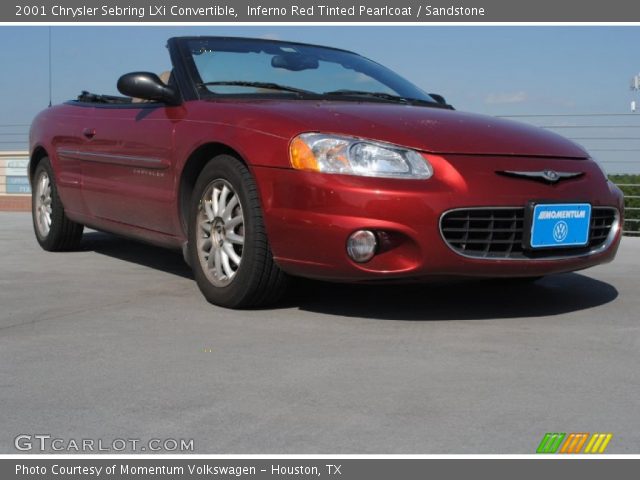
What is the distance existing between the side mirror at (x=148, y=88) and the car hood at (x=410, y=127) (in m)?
0.48

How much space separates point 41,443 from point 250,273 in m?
1.82

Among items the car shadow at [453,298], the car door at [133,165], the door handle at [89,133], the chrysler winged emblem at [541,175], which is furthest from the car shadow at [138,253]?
the chrysler winged emblem at [541,175]

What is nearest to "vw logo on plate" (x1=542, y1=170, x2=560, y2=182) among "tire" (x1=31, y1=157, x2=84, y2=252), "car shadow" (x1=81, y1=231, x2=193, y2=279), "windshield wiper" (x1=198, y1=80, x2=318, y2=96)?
"windshield wiper" (x1=198, y1=80, x2=318, y2=96)

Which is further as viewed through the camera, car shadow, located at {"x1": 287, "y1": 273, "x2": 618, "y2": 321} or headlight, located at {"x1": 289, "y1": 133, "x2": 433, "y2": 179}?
car shadow, located at {"x1": 287, "y1": 273, "x2": 618, "y2": 321}

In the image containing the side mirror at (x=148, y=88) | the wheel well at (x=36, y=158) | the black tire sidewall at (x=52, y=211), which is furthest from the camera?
the wheel well at (x=36, y=158)

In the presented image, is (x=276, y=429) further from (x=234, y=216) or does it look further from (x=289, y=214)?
(x=234, y=216)

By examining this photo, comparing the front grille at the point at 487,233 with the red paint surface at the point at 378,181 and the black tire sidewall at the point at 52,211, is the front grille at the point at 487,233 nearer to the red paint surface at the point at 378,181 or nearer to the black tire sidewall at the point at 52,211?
the red paint surface at the point at 378,181

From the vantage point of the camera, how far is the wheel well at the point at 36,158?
22.2 feet

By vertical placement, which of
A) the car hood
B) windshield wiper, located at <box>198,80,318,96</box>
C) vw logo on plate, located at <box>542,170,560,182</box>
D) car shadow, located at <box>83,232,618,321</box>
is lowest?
car shadow, located at <box>83,232,618,321</box>

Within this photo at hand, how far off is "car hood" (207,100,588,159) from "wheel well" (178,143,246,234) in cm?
22

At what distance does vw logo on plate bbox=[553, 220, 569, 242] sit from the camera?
419 cm

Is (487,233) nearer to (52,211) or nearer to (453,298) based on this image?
(453,298)

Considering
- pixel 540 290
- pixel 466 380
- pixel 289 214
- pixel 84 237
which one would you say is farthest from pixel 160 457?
pixel 84 237

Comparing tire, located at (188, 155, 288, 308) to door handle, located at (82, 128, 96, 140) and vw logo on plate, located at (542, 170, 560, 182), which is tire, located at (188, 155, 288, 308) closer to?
vw logo on plate, located at (542, 170, 560, 182)
